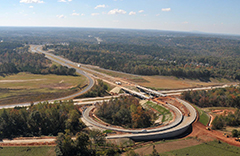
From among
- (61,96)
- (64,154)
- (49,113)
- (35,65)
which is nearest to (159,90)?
(61,96)

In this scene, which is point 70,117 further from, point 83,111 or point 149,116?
point 149,116

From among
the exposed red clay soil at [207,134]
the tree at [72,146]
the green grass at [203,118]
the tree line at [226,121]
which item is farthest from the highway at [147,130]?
the tree at [72,146]

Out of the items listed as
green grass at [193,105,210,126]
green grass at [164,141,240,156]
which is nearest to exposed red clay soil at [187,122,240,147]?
green grass at [164,141,240,156]

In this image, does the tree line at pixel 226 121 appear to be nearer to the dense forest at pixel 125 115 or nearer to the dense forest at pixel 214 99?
the dense forest at pixel 214 99

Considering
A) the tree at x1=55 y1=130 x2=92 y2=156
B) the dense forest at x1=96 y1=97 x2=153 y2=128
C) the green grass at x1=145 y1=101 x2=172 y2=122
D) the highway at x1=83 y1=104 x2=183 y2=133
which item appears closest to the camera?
the tree at x1=55 y1=130 x2=92 y2=156

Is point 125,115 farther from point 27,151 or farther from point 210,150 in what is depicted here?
point 27,151

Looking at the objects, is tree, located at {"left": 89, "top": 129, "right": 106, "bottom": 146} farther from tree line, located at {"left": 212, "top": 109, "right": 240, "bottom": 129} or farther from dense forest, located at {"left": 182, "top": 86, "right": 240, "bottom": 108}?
dense forest, located at {"left": 182, "top": 86, "right": 240, "bottom": 108}
